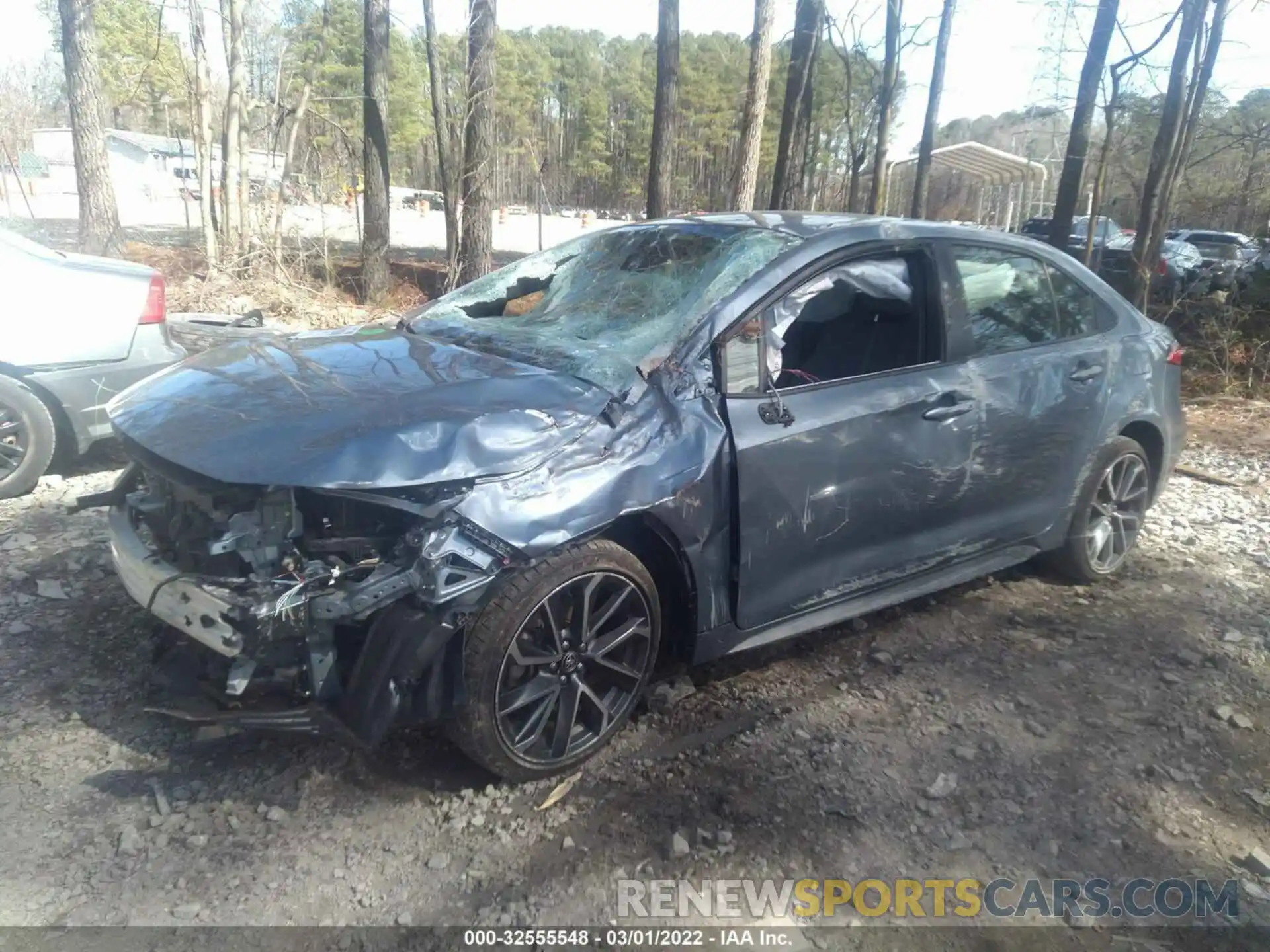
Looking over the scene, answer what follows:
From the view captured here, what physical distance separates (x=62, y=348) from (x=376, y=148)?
10.2 m

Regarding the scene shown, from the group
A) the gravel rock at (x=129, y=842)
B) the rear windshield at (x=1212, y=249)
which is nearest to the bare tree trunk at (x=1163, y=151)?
the rear windshield at (x=1212, y=249)

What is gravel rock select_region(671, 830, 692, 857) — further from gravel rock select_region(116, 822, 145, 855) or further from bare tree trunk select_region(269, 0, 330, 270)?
bare tree trunk select_region(269, 0, 330, 270)

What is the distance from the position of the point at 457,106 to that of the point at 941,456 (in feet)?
36.7

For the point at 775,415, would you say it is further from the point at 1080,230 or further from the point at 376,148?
the point at 1080,230

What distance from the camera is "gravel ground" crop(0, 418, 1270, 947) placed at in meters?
2.44

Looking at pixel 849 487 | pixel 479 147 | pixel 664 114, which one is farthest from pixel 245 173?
pixel 849 487

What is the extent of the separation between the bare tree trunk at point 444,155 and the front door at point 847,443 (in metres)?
9.85

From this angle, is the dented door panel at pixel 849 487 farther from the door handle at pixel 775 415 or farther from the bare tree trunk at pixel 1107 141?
the bare tree trunk at pixel 1107 141

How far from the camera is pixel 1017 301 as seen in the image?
4027mm

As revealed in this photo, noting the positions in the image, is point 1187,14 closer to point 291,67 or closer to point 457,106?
point 457,106

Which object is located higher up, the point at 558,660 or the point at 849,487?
the point at 849,487

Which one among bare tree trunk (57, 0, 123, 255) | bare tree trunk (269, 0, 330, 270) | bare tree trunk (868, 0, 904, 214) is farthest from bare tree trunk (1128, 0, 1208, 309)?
bare tree trunk (57, 0, 123, 255)

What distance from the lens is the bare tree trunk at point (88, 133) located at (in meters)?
12.0

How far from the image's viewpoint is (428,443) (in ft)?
8.55
